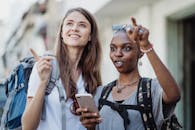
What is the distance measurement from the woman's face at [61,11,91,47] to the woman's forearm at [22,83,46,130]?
1.52 feet

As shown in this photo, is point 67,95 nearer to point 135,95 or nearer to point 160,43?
point 135,95

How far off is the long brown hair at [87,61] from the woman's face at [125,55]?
0.41 m

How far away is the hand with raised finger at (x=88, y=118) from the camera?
3656 millimetres

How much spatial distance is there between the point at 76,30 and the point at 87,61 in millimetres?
291

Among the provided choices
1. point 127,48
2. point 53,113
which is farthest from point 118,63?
point 53,113

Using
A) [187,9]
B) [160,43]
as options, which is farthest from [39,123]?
[160,43]

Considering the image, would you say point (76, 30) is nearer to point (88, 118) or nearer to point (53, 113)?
point (53, 113)

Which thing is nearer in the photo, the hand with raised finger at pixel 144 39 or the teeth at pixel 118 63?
the hand with raised finger at pixel 144 39

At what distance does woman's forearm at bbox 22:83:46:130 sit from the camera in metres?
3.83

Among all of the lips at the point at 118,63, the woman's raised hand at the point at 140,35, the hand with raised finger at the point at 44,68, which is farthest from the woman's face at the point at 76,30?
the woman's raised hand at the point at 140,35

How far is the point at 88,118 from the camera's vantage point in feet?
12.1

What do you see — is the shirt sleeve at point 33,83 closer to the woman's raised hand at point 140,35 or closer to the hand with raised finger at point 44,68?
the hand with raised finger at point 44,68

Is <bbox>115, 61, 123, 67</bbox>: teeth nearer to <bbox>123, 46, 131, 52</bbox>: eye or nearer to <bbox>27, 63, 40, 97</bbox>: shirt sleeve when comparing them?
<bbox>123, 46, 131, 52</bbox>: eye

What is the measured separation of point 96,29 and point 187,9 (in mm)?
4597
